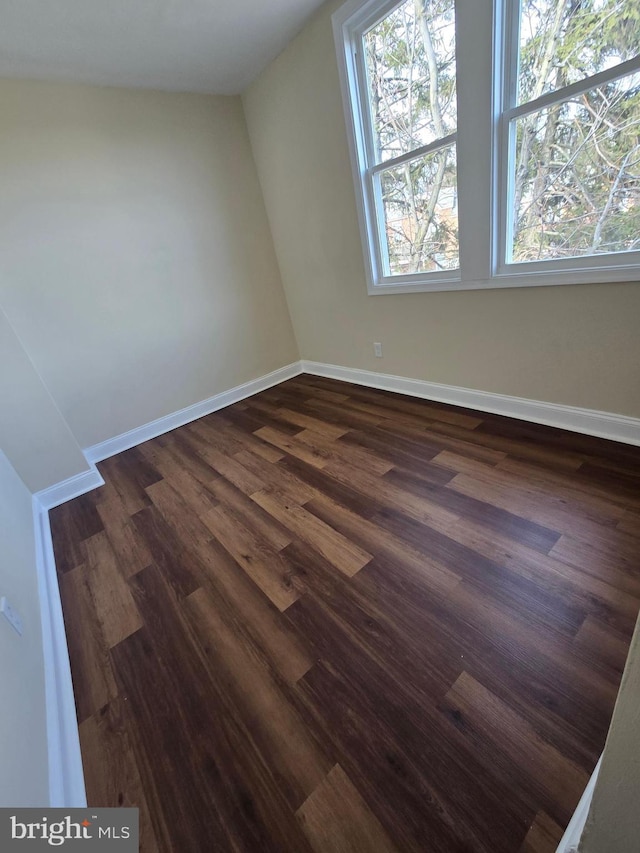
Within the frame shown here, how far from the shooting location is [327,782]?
914 millimetres

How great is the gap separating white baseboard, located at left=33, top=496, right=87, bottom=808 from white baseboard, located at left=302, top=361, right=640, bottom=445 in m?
2.60

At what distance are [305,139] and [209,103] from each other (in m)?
1.00

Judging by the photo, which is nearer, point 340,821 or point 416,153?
point 340,821

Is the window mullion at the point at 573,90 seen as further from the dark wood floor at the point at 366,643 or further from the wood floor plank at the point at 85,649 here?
the wood floor plank at the point at 85,649

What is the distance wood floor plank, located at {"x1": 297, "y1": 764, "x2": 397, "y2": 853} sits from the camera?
2.65 ft

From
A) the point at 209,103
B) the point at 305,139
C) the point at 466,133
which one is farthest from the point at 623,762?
the point at 209,103

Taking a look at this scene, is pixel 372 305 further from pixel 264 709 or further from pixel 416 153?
pixel 264 709

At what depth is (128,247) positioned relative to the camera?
9.26ft

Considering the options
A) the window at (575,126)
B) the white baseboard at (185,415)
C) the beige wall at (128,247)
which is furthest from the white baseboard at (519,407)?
the beige wall at (128,247)

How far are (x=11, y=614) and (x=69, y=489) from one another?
1.52 meters

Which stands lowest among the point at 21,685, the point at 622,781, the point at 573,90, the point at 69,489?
the point at 69,489

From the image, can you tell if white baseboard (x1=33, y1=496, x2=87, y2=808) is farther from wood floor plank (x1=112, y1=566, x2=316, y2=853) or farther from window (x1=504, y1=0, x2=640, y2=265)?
window (x1=504, y1=0, x2=640, y2=265)

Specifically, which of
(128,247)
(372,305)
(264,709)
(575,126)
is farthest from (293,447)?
(575,126)

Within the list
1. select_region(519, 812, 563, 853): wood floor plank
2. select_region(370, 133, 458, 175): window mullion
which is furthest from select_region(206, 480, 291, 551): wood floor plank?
select_region(370, 133, 458, 175): window mullion
